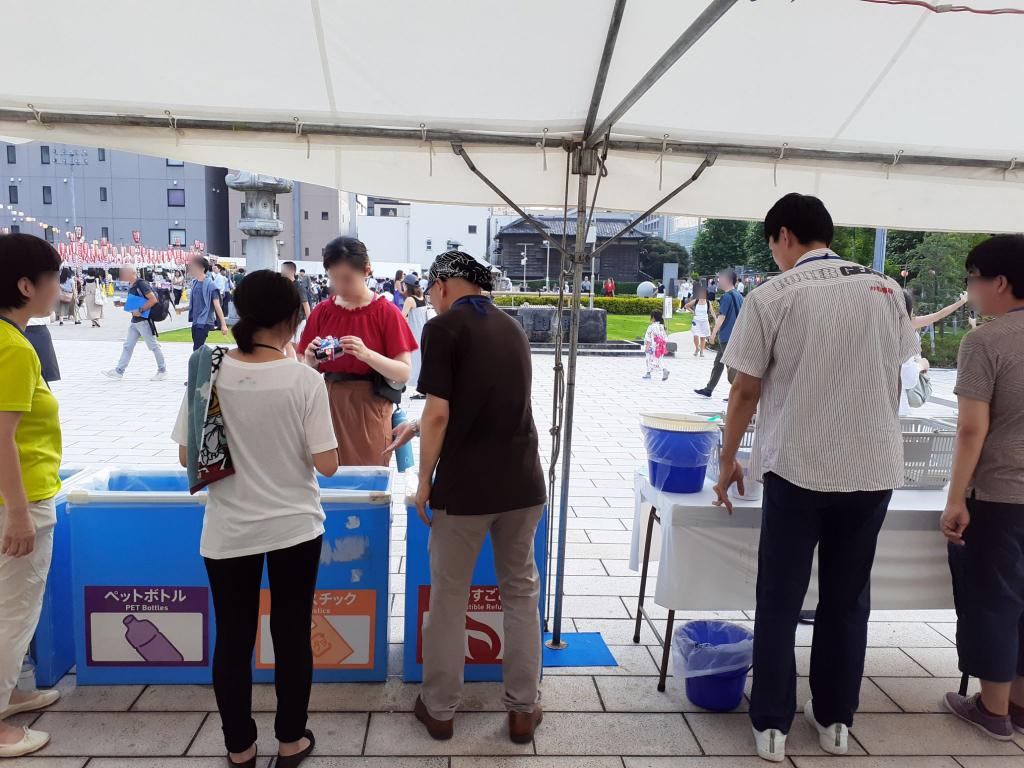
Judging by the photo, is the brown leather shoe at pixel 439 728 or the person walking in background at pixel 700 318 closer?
the brown leather shoe at pixel 439 728

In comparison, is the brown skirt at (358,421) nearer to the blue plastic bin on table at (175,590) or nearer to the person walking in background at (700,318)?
the blue plastic bin on table at (175,590)

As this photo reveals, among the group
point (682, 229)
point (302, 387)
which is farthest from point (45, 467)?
point (682, 229)

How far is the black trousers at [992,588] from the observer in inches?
104

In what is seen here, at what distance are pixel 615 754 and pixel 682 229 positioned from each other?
80863mm

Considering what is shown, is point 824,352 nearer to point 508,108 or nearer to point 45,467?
point 508,108

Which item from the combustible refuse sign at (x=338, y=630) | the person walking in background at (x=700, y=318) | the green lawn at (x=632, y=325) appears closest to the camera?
the combustible refuse sign at (x=338, y=630)

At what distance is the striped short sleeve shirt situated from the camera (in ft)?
7.83

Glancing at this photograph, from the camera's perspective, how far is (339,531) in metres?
2.88

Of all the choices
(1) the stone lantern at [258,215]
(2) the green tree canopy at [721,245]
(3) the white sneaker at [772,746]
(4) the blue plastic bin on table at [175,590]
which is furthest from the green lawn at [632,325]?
(3) the white sneaker at [772,746]

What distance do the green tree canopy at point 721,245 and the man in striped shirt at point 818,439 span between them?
49635 mm

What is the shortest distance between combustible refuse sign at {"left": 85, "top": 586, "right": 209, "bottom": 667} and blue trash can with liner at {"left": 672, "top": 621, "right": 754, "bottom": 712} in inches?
77.7

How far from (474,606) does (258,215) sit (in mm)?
15739

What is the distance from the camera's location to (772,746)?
261 cm

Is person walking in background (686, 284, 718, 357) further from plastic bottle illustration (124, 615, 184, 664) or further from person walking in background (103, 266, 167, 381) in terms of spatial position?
plastic bottle illustration (124, 615, 184, 664)
